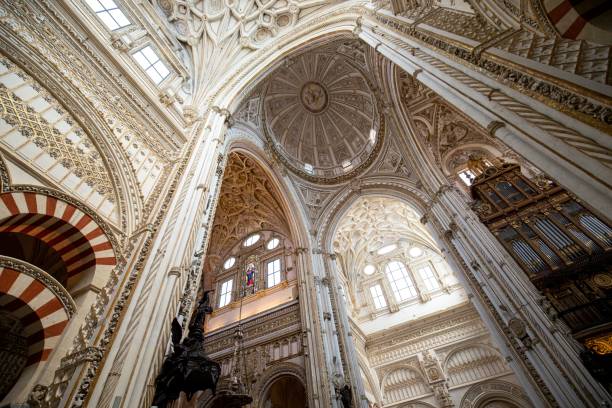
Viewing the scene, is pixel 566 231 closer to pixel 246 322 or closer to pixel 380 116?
pixel 380 116

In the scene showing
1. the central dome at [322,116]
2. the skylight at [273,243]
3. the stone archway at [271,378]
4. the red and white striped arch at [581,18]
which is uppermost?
the central dome at [322,116]

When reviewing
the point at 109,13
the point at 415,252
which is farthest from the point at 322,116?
the point at 109,13

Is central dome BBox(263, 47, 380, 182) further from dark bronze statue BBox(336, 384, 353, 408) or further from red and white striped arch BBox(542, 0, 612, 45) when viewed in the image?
red and white striped arch BBox(542, 0, 612, 45)

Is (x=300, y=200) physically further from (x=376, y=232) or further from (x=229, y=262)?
(x=376, y=232)

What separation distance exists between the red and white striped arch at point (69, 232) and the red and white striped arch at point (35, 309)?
73 centimetres

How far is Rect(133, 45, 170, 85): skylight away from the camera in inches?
333

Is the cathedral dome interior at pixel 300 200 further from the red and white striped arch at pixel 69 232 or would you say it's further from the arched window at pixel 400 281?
the arched window at pixel 400 281

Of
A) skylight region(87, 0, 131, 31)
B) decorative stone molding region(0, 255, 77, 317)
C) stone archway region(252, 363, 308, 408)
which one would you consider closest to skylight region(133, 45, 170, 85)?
skylight region(87, 0, 131, 31)

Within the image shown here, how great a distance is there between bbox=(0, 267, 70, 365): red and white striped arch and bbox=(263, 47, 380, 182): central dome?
35.6 ft

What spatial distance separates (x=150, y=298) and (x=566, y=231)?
10.0m

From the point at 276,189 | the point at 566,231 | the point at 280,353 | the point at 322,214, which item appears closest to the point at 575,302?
the point at 566,231

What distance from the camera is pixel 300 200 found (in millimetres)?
14258

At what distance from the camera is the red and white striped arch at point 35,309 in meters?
4.14

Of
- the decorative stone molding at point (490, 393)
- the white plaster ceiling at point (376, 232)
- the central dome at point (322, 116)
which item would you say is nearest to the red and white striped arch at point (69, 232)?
the central dome at point (322, 116)
